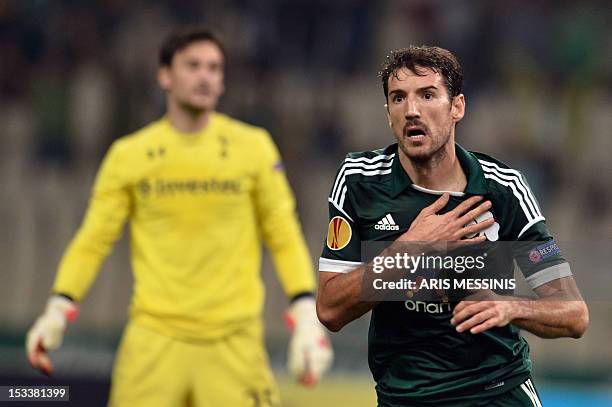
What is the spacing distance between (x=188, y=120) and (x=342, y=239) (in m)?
2.70

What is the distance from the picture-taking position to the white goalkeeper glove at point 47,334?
6.75m

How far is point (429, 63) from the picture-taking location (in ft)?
14.8

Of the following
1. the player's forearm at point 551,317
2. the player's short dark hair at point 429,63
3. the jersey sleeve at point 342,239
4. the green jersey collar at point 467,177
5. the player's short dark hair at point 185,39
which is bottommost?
the player's forearm at point 551,317

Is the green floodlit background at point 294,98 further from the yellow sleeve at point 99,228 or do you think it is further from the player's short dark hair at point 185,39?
the player's short dark hair at point 185,39

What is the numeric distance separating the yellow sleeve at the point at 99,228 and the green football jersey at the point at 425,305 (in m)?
2.50

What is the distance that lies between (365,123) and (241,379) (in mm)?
6335

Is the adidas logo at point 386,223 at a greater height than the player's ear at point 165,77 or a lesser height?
lesser

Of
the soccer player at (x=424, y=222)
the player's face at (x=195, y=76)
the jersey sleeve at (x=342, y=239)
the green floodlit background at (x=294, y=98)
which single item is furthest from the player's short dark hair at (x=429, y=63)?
the green floodlit background at (x=294, y=98)

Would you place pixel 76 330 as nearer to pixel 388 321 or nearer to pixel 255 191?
pixel 255 191

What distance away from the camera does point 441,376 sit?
4.51 metres

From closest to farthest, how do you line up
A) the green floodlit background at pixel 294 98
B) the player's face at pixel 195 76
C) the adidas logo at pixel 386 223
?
the adidas logo at pixel 386 223
the player's face at pixel 195 76
the green floodlit background at pixel 294 98

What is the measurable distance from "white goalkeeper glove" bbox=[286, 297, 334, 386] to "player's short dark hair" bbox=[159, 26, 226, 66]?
1.66m

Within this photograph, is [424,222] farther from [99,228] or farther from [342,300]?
[99,228]

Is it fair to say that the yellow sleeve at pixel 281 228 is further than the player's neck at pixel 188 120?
No
